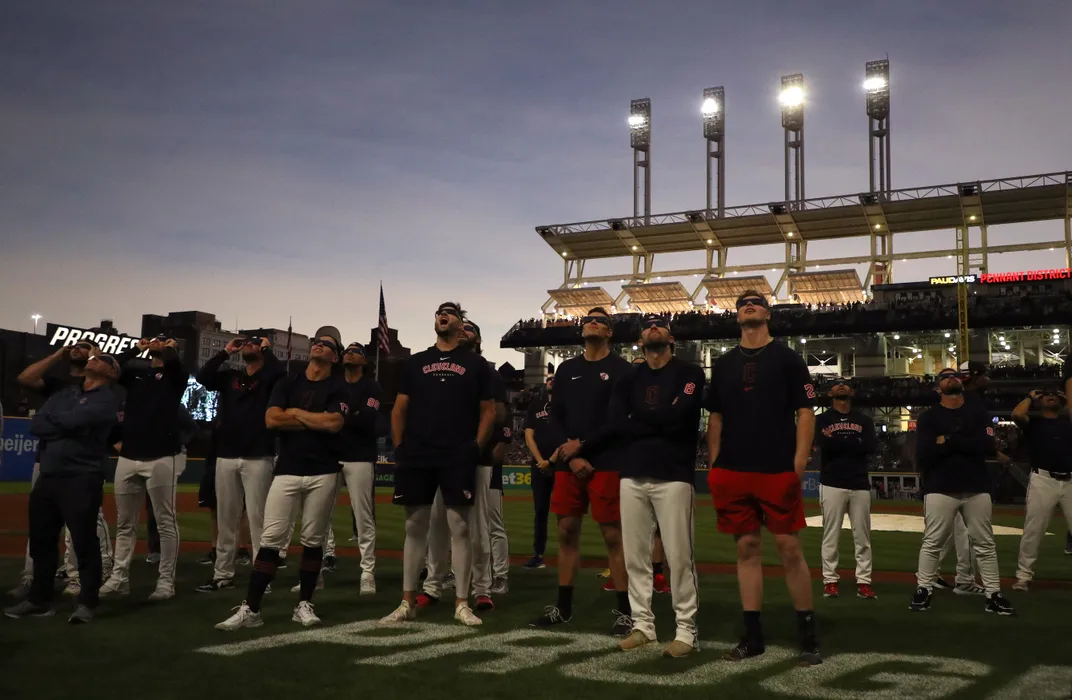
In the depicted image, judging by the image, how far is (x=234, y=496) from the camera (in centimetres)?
829

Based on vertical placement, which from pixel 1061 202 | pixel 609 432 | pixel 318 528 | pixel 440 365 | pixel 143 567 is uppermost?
pixel 1061 202

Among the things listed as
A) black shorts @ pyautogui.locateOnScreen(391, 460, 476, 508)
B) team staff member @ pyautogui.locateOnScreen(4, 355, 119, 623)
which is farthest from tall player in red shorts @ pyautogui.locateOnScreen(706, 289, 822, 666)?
team staff member @ pyautogui.locateOnScreen(4, 355, 119, 623)

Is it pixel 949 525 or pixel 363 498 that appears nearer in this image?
pixel 949 525

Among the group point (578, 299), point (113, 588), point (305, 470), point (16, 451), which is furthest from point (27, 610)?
point (578, 299)

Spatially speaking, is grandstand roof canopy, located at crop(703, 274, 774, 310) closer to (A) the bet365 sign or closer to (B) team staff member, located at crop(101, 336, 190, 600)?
(A) the bet365 sign

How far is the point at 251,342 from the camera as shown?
7910 millimetres

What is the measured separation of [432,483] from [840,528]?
4.33 m

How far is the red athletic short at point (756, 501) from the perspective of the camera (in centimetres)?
560

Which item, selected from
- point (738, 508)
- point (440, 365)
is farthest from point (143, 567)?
point (738, 508)

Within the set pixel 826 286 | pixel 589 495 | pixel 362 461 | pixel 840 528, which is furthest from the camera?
pixel 826 286

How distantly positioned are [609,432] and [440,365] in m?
1.46

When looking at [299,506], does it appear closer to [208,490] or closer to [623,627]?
[623,627]

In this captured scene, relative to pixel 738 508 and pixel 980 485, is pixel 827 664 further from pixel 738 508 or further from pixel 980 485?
pixel 980 485

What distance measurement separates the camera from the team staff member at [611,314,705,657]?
5855 mm
